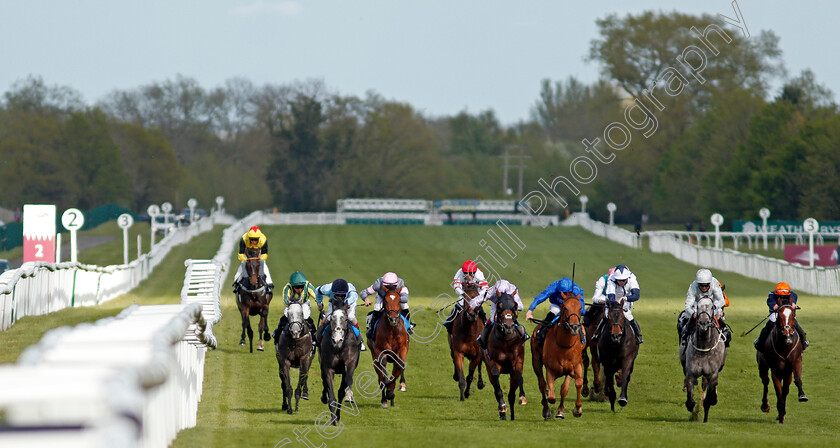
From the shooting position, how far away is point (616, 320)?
42.6ft

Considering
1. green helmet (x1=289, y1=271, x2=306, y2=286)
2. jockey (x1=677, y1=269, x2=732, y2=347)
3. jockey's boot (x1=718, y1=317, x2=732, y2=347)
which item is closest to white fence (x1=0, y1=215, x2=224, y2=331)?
green helmet (x1=289, y1=271, x2=306, y2=286)

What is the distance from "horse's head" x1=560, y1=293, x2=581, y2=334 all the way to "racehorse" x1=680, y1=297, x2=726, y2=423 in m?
1.37

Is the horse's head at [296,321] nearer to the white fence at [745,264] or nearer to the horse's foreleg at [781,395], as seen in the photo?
the horse's foreleg at [781,395]

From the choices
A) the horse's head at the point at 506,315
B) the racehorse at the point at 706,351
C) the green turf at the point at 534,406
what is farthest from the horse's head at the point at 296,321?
the racehorse at the point at 706,351

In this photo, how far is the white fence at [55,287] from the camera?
17.4 metres

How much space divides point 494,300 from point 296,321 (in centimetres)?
239

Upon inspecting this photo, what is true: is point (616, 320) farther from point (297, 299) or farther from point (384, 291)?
point (297, 299)

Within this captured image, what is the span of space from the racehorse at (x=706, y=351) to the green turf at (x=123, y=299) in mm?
8341

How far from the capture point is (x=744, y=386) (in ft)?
52.4

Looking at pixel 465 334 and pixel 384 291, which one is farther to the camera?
pixel 465 334

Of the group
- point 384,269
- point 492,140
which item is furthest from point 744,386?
point 492,140

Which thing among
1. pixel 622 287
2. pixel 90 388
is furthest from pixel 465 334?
pixel 90 388

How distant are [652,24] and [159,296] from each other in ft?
186

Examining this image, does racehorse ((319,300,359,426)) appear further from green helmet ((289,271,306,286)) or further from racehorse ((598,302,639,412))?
racehorse ((598,302,639,412))
